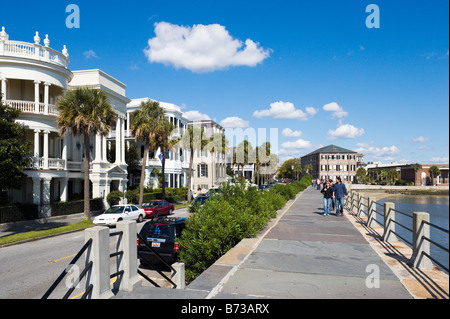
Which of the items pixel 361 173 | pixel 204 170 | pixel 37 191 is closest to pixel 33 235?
pixel 37 191

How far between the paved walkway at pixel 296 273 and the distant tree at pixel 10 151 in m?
14.5

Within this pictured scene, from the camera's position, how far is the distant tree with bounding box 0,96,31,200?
17750 mm

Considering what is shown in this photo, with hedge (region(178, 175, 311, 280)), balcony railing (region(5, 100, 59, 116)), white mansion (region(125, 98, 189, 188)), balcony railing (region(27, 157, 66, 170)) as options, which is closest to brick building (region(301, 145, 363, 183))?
white mansion (region(125, 98, 189, 188))

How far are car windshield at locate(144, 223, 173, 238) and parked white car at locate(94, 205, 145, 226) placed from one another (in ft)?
32.7

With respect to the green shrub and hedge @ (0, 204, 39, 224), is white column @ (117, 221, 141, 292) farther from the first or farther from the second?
the green shrub

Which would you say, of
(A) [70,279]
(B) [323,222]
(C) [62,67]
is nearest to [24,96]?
(C) [62,67]

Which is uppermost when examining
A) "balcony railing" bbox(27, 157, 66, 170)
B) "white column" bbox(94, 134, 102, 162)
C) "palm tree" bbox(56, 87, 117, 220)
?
"palm tree" bbox(56, 87, 117, 220)

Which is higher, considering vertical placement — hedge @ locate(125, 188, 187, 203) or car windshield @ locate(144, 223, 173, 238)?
car windshield @ locate(144, 223, 173, 238)

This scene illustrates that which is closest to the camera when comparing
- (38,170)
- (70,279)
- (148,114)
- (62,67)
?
(70,279)

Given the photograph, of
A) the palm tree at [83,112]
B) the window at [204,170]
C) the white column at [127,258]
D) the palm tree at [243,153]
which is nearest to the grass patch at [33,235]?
the palm tree at [83,112]

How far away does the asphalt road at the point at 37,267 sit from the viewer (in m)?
8.63
